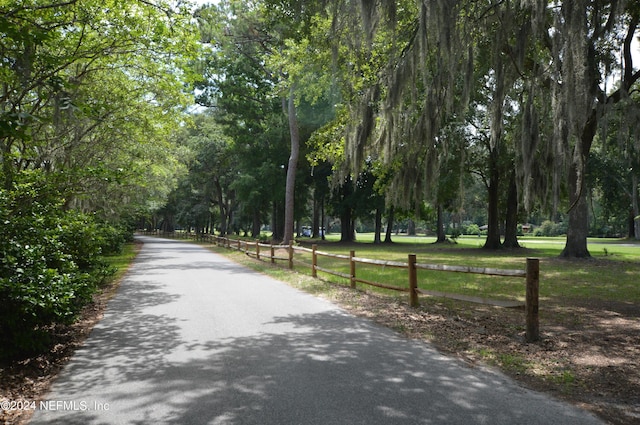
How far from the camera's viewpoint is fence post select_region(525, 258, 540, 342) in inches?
226

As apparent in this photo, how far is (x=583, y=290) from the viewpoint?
1097 cm

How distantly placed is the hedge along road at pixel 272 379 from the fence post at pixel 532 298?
1.46 m

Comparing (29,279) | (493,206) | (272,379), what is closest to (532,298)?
(272,379)

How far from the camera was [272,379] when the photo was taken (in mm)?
4379

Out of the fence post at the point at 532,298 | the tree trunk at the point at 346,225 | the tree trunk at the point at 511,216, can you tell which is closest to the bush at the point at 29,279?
the fence post at the point at 532,298

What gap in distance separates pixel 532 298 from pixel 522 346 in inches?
24.9

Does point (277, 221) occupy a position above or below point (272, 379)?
above

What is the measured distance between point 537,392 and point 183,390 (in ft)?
10.8

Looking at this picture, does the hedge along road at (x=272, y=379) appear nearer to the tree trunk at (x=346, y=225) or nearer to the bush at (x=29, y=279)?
the bush at (x=29, y=279)

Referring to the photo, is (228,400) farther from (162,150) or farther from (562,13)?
(162,150)

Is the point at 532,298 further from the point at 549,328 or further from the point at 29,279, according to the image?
the point at 29,279

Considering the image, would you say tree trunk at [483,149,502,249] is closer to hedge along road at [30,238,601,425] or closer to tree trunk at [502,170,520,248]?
tree trunk at [502,170,520,248]

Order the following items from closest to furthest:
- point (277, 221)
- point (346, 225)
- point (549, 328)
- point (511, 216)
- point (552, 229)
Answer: point (549, 328), point (511, 216), point (277, 221), point (346, 225), point (552, 229)

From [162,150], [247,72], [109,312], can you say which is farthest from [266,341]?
[247,72]
